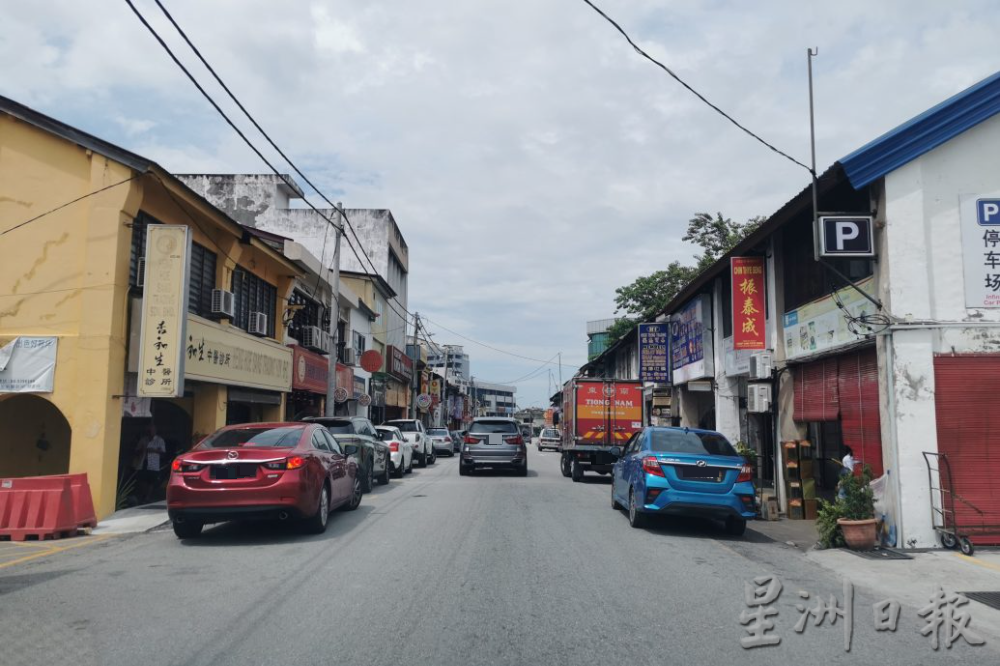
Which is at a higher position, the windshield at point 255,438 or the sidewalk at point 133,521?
the windshield at point 255,438

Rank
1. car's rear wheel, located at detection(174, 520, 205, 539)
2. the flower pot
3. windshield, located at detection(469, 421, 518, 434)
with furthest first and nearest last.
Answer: windshield, located at detection(469, 421, 518, 434) < car's rear wheel, located at detection(174, 520, 205, 539) < the flower pot

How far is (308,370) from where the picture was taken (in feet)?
87.9

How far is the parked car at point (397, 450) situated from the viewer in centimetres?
2252

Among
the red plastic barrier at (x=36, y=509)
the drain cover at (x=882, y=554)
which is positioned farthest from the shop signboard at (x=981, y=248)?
the red plastic barrier at (x=36, y=509)

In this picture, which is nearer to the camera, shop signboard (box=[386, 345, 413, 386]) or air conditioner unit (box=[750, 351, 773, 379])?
air conditioner unit (box=[750, 351, 773, 379])

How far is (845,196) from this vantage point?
1265 centimetres

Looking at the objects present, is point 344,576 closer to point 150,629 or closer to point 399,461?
point 150,629

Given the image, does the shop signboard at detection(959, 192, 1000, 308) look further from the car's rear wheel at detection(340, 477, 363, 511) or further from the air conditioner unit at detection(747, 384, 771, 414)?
the car's rear wheel at detection(340, 477, 363, 511)

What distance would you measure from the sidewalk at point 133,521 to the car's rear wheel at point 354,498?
2.81 meters

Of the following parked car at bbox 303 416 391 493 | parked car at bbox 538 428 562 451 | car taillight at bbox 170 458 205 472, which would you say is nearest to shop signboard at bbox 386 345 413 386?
parked car at bbox 538 428 562 451

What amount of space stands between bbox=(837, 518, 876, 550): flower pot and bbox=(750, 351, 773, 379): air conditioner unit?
5805 millimetres

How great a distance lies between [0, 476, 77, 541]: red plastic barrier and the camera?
1046cm

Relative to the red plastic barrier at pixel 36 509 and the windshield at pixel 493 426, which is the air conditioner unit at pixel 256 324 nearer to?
the windshield at pixel 493 426

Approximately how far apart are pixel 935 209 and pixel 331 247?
35838mm
